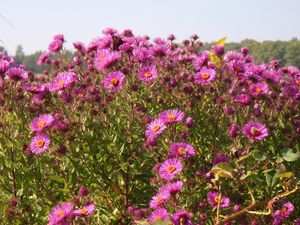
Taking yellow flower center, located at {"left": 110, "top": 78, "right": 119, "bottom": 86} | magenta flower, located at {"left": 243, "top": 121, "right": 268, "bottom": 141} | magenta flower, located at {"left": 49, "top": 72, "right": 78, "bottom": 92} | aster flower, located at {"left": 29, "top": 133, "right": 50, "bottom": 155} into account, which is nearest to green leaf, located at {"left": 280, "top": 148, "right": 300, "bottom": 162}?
magenta flower, located at {"left": 243, "top": 121, "right": 268, "bottom": 141}

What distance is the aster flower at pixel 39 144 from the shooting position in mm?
2652

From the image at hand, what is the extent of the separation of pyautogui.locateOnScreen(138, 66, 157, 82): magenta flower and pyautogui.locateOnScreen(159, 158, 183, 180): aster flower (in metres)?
0.83

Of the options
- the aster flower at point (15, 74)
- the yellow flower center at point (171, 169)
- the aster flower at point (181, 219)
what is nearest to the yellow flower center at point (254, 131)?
the yellow flower center at point (171, 169)

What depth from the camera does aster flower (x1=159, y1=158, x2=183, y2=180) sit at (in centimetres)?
228

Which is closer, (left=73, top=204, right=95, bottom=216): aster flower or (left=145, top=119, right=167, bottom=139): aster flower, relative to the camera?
(left=73, top=204, right=95, bottom=216): aster flower

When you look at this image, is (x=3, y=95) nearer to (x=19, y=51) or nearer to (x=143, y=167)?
(x=143, y=167)

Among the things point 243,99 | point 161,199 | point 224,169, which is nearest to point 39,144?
point 161,199

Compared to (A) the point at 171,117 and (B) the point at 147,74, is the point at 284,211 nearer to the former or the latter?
(A) the point at 171,117

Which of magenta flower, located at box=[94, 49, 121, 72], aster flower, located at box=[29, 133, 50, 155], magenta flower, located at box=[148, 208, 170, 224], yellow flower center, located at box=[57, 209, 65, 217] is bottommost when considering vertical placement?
yellow flower center, located at box=[57, 209, 65, 217]

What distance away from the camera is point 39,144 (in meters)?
2.69

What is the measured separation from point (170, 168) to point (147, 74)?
91 cm

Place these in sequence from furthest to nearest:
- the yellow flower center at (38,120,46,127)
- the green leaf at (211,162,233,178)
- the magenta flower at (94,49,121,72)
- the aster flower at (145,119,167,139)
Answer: the magenta flower at (94,49,121,72)
the yellow flower center at (38,120,46,127)
the aster flower at (145,119,167,139)
the green leaf at (211,162,233,178)

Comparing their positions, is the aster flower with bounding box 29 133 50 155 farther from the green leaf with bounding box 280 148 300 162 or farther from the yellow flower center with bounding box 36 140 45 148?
the green leaf with bounding box 280 148 300 162

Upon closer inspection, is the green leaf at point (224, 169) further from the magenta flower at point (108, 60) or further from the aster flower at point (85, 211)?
the magenta flower at point (108, 60)
